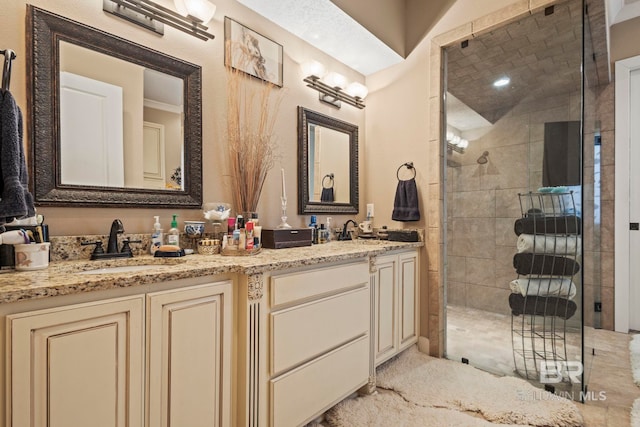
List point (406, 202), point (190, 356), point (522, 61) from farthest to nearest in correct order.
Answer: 1. point (406, 202)
2. point (522, 61)
3. point (190, 356)

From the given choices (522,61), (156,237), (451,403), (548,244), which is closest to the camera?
(156,237)

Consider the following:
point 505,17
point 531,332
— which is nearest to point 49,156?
point 505,17

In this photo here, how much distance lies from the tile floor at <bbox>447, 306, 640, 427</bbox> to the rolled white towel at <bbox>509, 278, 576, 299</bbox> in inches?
9.0

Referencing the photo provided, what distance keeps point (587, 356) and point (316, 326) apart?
81.3 inches

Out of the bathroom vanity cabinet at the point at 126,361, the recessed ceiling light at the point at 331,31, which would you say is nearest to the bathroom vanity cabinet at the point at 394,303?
the bathroom vanity cabinet at the point at 126,361

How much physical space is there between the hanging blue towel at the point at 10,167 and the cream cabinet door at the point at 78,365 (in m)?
0.35

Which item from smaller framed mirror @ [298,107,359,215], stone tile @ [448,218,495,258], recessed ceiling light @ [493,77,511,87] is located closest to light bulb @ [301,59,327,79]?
smaller framed mirror @ [298,107,359,215]

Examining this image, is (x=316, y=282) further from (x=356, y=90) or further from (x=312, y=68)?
(x=356, y=90)

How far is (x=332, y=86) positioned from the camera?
8.41 feet

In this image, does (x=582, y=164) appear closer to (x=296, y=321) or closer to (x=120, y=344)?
(x=296, y=321)

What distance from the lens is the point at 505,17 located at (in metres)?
2.14

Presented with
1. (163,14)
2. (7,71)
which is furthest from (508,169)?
(7,71)

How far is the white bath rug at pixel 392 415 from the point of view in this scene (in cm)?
162

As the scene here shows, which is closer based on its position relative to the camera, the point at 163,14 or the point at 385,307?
the point at 163,14
